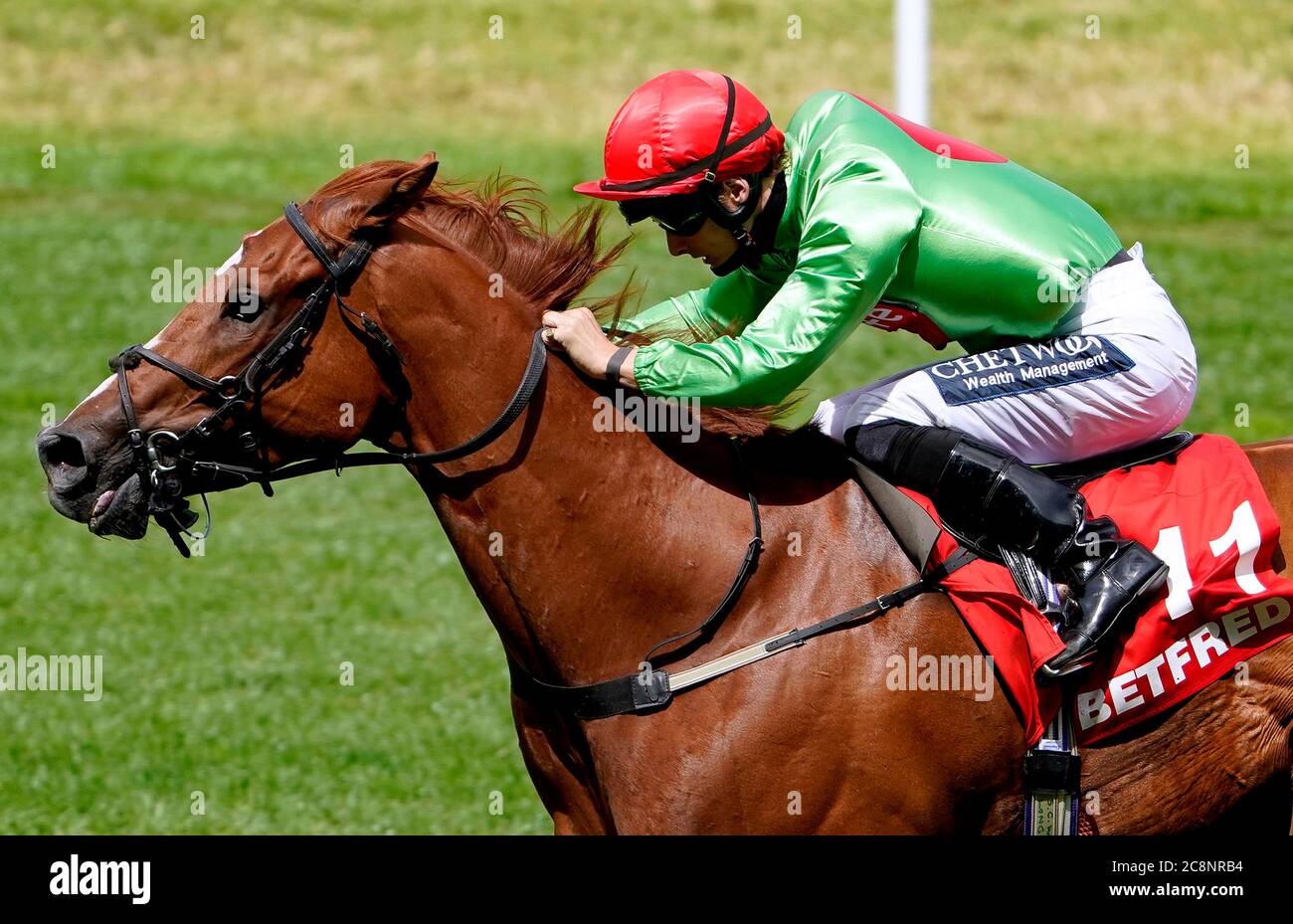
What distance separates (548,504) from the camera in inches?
145

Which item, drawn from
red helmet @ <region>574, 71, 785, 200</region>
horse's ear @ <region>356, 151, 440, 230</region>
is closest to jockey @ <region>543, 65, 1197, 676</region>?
red helmet @ <region>574, 71, 785, 200</region>

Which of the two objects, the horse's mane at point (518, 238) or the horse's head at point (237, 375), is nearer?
the horse's head at point (237, 375)

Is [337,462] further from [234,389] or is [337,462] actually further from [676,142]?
[676,142]

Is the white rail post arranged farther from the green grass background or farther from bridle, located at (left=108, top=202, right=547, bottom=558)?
bridle, located at (left=108, top=202, right=547, bottom=558)

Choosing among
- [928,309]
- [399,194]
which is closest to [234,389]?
[399,194]

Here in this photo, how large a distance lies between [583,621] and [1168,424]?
63.7 inches

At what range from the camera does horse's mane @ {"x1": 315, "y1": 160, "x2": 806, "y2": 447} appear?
3.68m

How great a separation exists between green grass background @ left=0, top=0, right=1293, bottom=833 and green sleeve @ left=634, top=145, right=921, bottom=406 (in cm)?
167

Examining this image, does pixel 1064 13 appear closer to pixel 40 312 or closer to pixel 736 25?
pixel 736 25

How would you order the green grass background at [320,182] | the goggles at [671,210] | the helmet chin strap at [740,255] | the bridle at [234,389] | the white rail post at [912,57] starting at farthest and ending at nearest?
the white rail post at [912,57]
the green grass background at [320,182]
the helmet chin strap at [740,255]
the goggles at [671,210]
the bridle at [234,389]

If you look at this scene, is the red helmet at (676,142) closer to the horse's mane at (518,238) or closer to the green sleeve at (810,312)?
the horse's mane at (518,238)

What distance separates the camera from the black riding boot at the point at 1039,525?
3.65 metres

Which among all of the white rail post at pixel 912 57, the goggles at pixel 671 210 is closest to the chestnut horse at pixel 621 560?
the goggles at pixel 671 210

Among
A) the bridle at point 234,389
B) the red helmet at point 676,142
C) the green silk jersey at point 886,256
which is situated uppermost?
the red helmet at point 676,142
